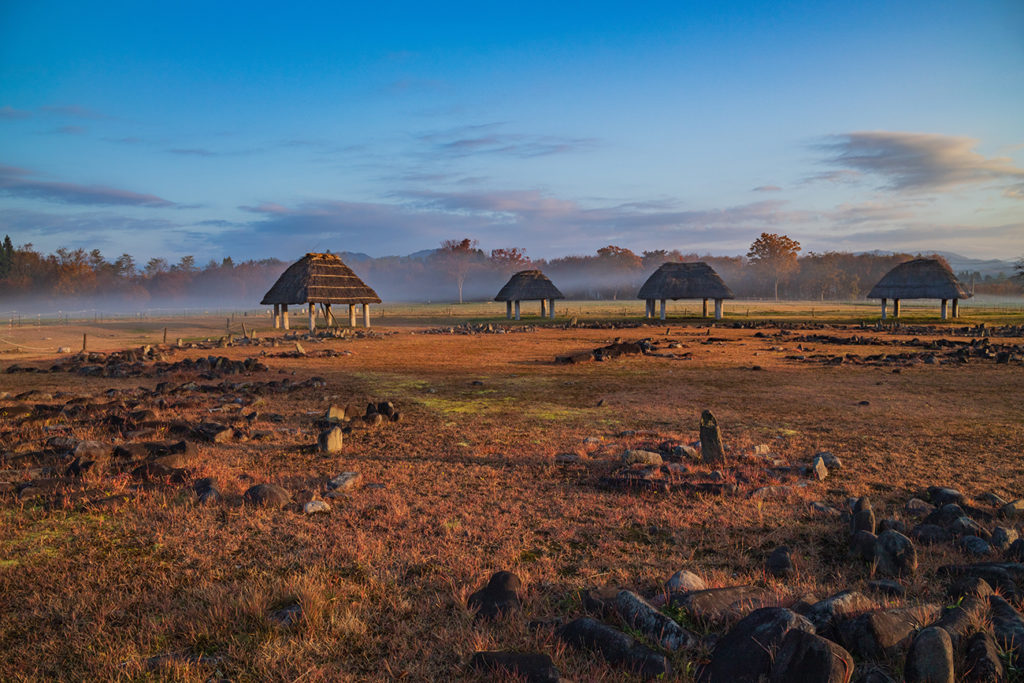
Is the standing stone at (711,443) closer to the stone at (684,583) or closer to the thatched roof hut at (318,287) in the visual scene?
the stone at (684,583)

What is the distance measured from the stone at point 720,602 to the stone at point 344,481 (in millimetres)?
4422

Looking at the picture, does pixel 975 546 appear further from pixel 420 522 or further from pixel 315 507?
pixel 315 507

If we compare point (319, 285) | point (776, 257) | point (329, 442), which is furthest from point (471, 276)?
point (329, 442)

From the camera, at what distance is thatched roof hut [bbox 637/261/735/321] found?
44.1 meters

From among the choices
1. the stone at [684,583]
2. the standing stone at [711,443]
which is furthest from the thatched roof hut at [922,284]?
the stone at [684,583]

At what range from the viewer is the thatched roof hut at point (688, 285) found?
4412 cm

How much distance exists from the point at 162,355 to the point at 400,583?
23930 millimetres

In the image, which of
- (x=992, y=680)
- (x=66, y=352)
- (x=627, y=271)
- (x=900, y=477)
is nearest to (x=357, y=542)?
(x=992, y=680)

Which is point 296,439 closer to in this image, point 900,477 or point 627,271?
point 900,477

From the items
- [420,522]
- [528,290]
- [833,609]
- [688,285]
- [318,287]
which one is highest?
[688,285]

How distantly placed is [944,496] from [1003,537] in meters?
1.31

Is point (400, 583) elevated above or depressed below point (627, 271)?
below

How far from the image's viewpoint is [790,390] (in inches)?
572

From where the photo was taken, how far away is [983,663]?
9.73ft
